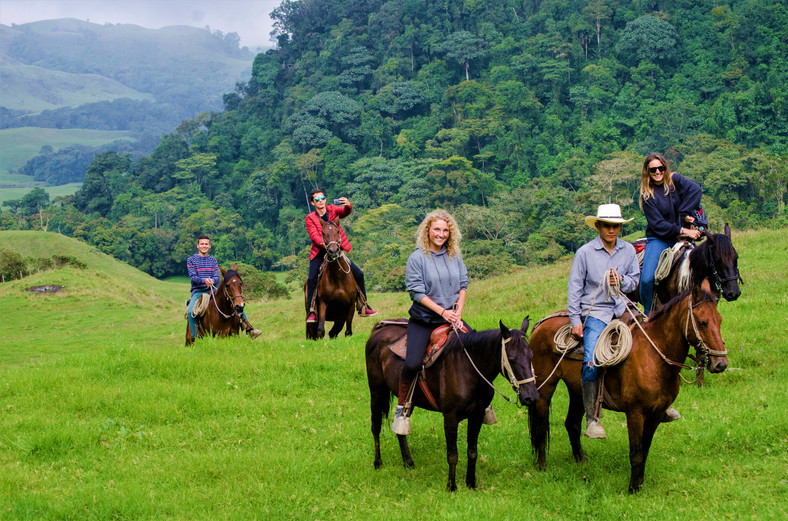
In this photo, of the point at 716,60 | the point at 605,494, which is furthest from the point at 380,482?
the point at 716,60

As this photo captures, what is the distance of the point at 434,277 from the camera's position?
7.53m

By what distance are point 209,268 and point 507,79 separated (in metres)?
91.8

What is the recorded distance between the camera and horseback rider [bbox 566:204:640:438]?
735 cm

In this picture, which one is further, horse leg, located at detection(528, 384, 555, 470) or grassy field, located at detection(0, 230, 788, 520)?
horse leg, located at detection(528, 384, 555, 470)

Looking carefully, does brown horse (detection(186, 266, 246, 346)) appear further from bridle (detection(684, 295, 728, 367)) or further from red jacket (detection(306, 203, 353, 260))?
bridle (detection(684, 295, 728, 367))

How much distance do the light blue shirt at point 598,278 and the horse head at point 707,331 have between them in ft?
2.77

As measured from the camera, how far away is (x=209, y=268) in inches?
592

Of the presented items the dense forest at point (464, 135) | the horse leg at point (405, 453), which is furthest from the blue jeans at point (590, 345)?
the dense forest at point (464, 135)

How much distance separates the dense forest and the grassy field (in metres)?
36.6

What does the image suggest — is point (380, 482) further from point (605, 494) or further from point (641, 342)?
point (641, 342)

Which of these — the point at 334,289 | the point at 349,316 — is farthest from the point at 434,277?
the point at 349,316

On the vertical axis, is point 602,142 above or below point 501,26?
below

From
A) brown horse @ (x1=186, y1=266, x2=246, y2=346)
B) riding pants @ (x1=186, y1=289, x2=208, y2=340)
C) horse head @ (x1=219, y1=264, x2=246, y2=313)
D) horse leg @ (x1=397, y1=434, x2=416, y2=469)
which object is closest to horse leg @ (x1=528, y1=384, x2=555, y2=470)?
horse leg @ (x1=397, y1=434, x2=416, y2=469)

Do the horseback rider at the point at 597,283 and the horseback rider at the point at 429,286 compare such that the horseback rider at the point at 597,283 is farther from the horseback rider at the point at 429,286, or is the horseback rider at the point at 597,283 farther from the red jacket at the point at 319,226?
the red jacket at the point at 319,226
